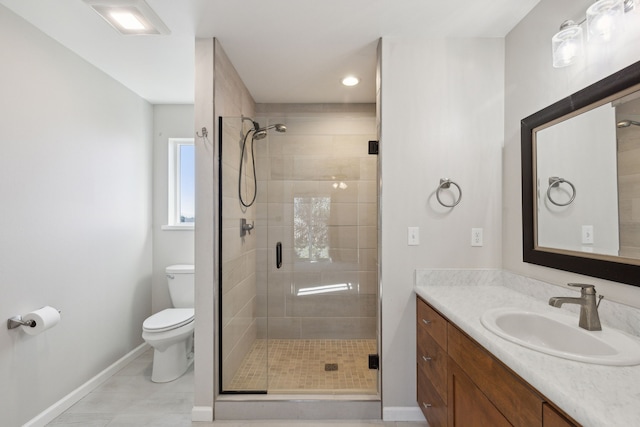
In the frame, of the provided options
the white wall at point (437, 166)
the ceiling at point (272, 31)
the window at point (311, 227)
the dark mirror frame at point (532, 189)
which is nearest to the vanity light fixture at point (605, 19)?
the dark mirror frame at point (532, 189)

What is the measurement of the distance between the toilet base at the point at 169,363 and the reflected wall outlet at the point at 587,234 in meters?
2.78

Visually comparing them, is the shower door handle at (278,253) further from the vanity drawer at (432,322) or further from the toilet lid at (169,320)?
the vanity drawer at (432,322)

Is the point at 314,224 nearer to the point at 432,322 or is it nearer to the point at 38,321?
the point at 432,322

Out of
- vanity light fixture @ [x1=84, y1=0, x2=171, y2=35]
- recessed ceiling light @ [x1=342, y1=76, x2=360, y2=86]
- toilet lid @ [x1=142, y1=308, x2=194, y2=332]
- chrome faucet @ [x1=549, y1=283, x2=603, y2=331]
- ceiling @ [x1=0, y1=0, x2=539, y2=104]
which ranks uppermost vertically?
ceiling @ [x1=0, y1=0, x2=539, y2=104]

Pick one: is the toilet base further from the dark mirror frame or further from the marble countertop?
the dark mirror frame

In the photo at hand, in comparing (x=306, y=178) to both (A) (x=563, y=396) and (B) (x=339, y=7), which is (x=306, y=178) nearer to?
(B) (x=339, y=7)

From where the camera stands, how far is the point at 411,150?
2039 mm

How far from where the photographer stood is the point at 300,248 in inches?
97.2

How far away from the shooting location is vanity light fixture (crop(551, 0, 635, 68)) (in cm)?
125

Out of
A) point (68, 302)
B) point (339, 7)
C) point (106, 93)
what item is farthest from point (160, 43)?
point (68, 302)

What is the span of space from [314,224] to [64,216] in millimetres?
1744

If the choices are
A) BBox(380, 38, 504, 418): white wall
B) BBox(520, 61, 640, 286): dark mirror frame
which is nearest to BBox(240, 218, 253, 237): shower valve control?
BBox(380, 38, 504, 418): white wall

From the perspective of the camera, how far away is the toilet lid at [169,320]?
242 cm

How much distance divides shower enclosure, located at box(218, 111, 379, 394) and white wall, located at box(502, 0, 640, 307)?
882mm
